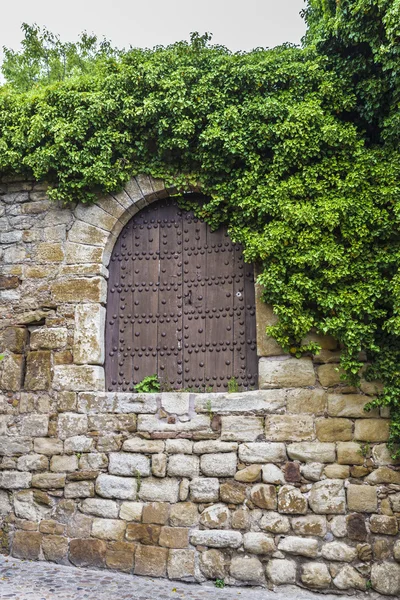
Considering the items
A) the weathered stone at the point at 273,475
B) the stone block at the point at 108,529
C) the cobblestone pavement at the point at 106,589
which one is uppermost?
the weathered stone at the point at 273,475

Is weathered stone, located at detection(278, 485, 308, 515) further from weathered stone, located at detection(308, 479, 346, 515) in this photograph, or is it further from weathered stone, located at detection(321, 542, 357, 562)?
weathered stone, located at detection(321, 542, 357, 562)

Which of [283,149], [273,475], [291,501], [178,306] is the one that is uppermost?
[283,149]

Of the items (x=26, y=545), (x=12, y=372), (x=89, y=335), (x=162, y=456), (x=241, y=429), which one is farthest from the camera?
(x=12, y=372)

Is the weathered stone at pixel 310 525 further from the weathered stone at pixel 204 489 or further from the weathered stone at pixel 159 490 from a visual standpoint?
the weathered stone at pixel 159 490

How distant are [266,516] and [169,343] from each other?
5.32 feet

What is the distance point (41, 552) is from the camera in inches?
174

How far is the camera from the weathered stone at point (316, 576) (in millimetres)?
3842

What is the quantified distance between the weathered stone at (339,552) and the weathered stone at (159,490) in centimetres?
117

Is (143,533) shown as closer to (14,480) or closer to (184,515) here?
(184,515)

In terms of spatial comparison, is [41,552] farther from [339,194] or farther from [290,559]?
[339,194]

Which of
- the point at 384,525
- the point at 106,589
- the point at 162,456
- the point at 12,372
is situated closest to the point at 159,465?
the point at 162,456

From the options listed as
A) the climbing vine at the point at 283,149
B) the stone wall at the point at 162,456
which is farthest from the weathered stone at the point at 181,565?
the climbing vine at the point at 283,149

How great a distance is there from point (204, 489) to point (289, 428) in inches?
31.9

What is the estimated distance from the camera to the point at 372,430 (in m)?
4.01
